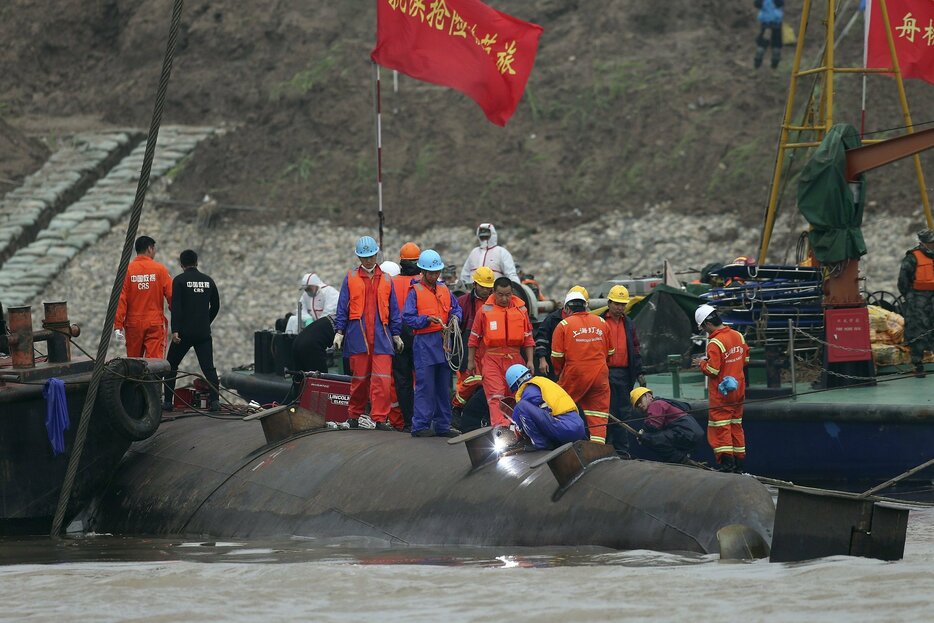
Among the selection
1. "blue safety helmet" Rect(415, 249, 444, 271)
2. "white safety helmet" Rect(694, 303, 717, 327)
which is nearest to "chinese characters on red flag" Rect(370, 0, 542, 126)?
"white safety helmet" Rect(694, 303, 717, 327)

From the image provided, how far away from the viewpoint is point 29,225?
101 feet

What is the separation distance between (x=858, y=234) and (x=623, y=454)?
454 cm

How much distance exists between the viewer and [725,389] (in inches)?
566

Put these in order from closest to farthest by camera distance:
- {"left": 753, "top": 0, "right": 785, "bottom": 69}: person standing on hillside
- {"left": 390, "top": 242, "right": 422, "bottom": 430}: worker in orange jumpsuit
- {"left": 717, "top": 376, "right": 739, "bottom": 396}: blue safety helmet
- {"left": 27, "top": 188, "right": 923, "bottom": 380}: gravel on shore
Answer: {"left": 390, "top": 242, "right": 422, "bottom": 430}: worker in orange jumpsuit → {"left": 717, "top": 376, "right": 739, "bottom": 396}: blue safety helmet → {"left": 27, "top": 188, "right": 923, "bottom": 380}: gravel on shore → {"left": 753, "top": 0, "right": 785, "bottom": 69}: person standing on hillside

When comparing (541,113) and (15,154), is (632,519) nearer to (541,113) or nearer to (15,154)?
(541,113)

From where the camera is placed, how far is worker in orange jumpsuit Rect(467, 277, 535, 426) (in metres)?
13.8

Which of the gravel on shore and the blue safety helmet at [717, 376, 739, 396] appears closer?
the blue safety helmet at [717, 376, 739, 396]

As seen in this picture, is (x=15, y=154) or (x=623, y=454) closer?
(x=623, y=454)

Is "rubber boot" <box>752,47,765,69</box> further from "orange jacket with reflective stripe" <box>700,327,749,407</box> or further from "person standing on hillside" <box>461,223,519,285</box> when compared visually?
"orange jacket with reflective stripe" <box>700,327,749,407</box>

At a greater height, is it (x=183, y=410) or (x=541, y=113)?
(x=541, y=113)

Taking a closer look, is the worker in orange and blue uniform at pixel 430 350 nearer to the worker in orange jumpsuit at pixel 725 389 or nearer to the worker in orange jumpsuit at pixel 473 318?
the worker in orange jumpsuit at pixel 473 318

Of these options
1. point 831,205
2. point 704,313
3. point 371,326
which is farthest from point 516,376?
point 831,205

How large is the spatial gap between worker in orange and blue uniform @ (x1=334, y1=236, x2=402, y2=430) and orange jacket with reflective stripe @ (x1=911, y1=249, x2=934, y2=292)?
5.84 metres

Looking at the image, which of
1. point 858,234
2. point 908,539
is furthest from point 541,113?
point 908,539
